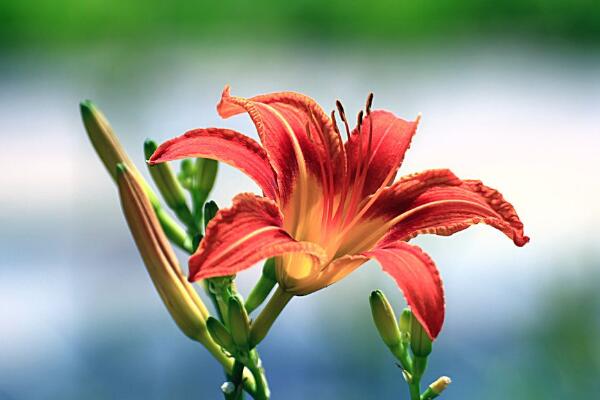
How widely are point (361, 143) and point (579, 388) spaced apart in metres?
2.70

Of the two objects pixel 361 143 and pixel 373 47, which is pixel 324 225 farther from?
pixel 373 47

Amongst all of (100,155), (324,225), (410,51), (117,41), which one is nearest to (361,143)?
(324,225)

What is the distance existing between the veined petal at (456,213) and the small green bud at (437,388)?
6.1 inches

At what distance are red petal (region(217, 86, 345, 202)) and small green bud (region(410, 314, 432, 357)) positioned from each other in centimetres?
17

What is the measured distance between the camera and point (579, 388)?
3.27 metres

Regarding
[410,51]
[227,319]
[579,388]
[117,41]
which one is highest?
[117,41]

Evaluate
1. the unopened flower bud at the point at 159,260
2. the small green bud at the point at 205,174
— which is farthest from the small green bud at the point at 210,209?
the small green bud at the point at 205,174

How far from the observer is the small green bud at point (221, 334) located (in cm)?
86

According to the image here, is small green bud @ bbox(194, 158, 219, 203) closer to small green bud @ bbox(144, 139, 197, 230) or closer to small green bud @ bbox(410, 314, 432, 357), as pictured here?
small green bud @ bbox(144, 139, 197, 230)

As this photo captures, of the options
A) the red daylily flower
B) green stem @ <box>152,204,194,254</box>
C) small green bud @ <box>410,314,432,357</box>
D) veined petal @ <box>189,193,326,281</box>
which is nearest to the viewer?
veined petal @ <box>189,193,326,281</box>

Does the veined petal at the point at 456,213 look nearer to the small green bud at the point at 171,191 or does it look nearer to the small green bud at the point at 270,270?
the small green bud at the point at 270,270

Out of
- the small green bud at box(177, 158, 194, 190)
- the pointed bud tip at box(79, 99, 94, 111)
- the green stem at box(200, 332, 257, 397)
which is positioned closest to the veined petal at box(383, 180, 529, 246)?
the green stem at box(200, 332, 257, 397)

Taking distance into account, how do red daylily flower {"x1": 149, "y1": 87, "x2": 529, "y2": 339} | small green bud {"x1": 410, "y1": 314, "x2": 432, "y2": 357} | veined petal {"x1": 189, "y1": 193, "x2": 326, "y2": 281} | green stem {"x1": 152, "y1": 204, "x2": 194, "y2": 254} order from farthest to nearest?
green stem {"x1": 152, "y1": 204, "x2": 194, "y2": 254} < small green bud {"x1": 410, "y1": 314, "x2": 432, "y2": 357} < red daylily flower {"x1": 149, "y1": 87, "x2": 529, "y2": 339} < veined petal {"x1": 189, "y1": 193, "x2": 326, "y2": 281}

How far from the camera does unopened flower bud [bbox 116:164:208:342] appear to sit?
880 mm
